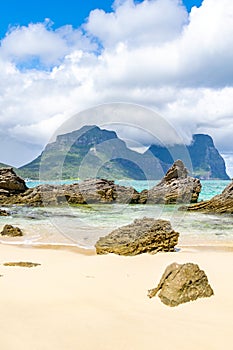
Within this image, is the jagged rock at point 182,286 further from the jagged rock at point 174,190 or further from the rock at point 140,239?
the jagged rock at point 174,190

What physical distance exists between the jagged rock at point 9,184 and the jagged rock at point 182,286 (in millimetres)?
37412

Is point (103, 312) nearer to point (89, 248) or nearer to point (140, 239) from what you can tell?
point (140, 239)

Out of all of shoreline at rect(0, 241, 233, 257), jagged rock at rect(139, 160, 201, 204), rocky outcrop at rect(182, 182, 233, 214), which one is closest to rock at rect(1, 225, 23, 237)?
shoreline at rect(0, 241, 233, 257)

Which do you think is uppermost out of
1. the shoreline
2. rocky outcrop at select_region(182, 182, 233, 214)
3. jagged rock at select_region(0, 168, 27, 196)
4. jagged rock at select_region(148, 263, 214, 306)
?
jagged rock at select_region(0, 168, 27, 196)

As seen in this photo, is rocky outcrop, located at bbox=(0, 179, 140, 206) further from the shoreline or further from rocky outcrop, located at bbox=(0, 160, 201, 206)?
the shoreline

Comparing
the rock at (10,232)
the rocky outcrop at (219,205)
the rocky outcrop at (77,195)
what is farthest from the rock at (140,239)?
the rocky outcrop at (77,195)

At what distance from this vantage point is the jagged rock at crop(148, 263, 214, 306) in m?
4.94

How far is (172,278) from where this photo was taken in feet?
16.8

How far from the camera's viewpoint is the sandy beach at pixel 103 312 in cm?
371

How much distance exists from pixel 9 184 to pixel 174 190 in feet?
63.5

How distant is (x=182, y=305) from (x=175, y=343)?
1171 millimetres

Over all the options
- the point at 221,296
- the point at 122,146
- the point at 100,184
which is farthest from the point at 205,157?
the point at 221,296

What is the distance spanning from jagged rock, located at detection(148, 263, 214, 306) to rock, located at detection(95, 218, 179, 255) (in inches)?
168

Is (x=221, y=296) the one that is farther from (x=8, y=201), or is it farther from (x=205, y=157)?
(x=205, y=157)
